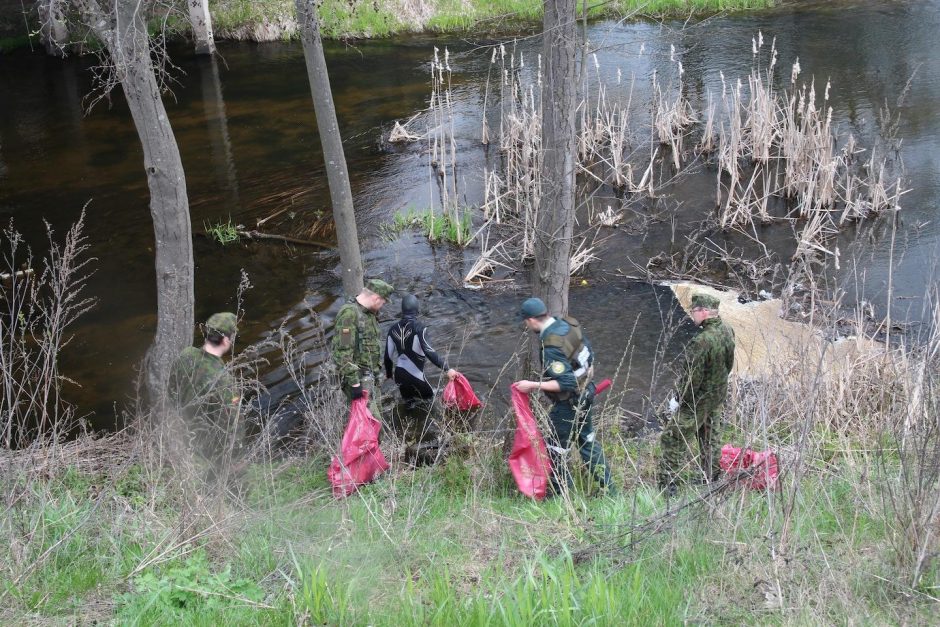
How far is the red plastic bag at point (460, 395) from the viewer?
714 cm

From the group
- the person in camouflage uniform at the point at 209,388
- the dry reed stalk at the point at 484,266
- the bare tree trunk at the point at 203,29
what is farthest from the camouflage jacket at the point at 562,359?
the bare tree trunk at the point at 203,29

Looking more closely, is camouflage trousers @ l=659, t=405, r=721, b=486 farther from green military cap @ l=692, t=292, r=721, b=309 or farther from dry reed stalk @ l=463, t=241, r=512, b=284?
dry reed stalk @ l=463, t=241, r=512, b=284

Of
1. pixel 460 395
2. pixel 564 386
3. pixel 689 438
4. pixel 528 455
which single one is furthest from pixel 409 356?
pixel 689 438

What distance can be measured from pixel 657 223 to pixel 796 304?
3.11 meters

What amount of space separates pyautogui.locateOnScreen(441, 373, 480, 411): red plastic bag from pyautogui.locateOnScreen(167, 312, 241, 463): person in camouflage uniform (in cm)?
209

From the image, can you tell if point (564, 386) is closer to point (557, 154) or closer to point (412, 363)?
point (557, 154)

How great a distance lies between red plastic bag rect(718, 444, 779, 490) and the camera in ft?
13.7

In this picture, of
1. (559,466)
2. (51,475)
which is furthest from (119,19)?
(559,466)

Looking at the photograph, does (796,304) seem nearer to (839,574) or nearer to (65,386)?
(839,574)

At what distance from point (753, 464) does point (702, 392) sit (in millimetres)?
880

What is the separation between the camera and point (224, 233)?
38.8 feet

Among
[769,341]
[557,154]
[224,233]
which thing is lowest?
[769,341]

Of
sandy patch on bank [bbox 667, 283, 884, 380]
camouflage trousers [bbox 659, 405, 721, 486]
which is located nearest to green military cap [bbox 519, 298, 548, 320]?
camouflage trousers [bbox 659, 405, 721, 486]

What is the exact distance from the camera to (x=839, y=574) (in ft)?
11.9
